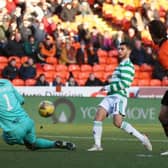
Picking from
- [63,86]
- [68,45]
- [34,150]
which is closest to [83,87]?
[63,86]

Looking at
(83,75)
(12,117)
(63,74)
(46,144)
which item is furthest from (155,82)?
(12,117)

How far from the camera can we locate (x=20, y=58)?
2755 cm

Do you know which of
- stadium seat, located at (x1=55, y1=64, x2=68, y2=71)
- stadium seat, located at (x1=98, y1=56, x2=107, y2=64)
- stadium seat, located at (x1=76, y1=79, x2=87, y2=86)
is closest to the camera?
stadium seat, located at (x1=76, y1=79, x2=87, y2=86)

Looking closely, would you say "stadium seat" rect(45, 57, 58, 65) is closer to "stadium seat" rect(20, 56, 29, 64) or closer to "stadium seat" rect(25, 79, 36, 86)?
"stadium seat" rect(20, 56, 29, 64)

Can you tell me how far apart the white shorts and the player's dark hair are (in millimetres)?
2121

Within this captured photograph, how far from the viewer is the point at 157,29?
11.9 m

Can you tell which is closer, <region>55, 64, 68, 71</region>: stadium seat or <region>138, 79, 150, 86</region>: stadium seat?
<region>138, 79, 150, 86</region>: stadium seat

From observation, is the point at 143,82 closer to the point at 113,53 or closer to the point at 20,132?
the point at 113,53

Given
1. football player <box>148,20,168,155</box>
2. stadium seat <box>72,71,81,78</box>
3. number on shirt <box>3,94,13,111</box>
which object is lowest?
stadium seat <box>72,71,81,78</box>

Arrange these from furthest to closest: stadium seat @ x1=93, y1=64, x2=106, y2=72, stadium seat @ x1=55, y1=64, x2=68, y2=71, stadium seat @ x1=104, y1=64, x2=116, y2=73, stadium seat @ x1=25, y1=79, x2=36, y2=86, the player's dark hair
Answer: stadium seat @ x1=104, y1=64, x2=116, y2=73 → stadium seat @ x1=93, y1=64, x2=106, y2=72 → stadium seat @ x1=55, y1=64, x2=68, y2=71 → stadium seat @ x1=25, y1=79, x2=36, y2=86 → the player's dark hair

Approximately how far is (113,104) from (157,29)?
2.28 meters

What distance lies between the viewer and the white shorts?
1367cm

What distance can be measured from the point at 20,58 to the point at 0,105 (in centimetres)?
1550

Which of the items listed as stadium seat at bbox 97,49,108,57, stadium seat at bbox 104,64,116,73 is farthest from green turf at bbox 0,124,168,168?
stadium seat at bbox 97,49,108,57
